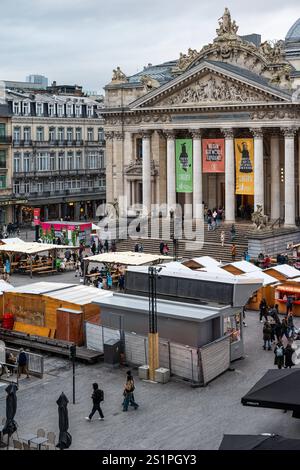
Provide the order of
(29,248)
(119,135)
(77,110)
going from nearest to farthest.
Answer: (29,248) → (119,135) → (77,110)

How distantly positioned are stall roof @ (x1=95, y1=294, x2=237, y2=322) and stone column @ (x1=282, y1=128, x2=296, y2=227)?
28.5 metres

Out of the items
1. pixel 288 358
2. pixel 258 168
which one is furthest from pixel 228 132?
pixel 288 358

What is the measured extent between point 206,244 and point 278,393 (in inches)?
1454

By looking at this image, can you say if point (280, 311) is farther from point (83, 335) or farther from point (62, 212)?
point (62, 212)

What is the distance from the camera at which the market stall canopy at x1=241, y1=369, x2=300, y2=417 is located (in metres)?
24.0

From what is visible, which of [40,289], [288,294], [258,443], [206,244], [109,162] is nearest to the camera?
[258,443]

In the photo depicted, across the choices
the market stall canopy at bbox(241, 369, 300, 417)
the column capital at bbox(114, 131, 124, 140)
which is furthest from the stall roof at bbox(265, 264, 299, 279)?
the column capital at bbox(114, 131, 124, 140)

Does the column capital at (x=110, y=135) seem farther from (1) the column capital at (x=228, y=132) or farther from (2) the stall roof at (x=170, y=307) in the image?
(2) the stall roof at (x=170, y=307)

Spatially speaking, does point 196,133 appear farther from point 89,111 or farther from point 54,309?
point 89,111

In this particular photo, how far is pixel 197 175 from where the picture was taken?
216 ft

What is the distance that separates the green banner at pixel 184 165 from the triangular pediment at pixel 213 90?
347 cm

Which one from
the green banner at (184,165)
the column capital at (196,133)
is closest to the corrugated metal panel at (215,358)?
the column capital at (196,133)

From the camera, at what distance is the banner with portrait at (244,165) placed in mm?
62191

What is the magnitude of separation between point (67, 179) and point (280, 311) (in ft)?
190
